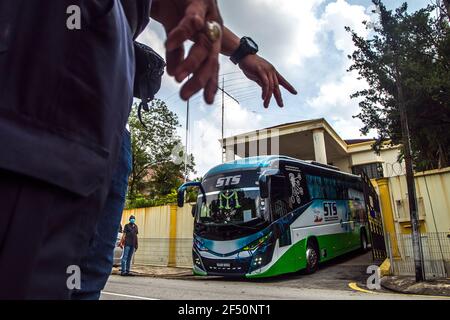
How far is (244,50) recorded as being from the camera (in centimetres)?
110

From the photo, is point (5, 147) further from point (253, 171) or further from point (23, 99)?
point (253, 171)

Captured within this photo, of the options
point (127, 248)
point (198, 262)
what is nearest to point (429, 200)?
point (198, 262)

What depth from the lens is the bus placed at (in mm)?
8055

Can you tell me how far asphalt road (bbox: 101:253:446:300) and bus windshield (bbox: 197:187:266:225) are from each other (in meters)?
1.52

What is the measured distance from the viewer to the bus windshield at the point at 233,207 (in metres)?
8.22

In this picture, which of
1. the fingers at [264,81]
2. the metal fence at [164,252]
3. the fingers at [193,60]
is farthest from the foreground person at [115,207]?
the metal fence at [164,252]

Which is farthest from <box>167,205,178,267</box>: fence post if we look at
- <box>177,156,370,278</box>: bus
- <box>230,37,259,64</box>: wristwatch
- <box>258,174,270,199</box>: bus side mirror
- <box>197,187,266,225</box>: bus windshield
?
<box>230,37,259,64</box>: wristwatch

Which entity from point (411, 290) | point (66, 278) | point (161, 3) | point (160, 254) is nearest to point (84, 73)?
point (66, 278)

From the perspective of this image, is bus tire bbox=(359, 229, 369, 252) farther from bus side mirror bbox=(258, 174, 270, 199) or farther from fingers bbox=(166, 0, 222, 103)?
fingers bbox=(166, 0, 222, 103)

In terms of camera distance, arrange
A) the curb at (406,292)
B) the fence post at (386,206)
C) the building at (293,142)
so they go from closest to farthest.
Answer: the curb at (406,292), the fence post at (386,206), the building at (293,142)

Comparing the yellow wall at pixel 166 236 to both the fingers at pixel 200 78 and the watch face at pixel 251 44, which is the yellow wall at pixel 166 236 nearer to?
the watch face at pixel 251 44

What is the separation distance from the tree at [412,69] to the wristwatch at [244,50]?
8.85 metres

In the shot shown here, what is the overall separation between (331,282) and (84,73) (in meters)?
8.35

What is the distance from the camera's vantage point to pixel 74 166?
0.52 metres
